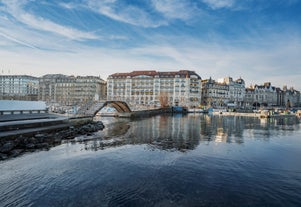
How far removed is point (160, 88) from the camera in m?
146

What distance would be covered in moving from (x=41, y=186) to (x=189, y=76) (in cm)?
13847

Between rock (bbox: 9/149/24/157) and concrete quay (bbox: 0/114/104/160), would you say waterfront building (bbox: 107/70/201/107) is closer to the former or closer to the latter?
concrete quay (bbox: 0/114/104/160)

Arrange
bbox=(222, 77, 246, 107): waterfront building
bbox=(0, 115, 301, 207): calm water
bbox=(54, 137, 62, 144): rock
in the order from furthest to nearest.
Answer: bbox=(222, 77, 246, 107): waterfront building → bbox=(54, 137, 62, 144): rock → bbox=(0, 115, 301, 207): calm water

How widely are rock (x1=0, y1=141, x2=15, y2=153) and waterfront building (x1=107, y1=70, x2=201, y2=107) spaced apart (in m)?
122

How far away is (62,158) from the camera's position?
18406mm

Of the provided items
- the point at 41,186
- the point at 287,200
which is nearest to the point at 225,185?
the point at 287,200

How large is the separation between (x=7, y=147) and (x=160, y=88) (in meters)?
129

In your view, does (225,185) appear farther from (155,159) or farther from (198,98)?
(198,98)

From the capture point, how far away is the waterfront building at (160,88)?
143375 millimetres

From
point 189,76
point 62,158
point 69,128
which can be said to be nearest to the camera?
point 62,158

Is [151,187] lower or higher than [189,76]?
lower

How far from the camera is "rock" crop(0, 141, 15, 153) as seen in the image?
18.7 metres

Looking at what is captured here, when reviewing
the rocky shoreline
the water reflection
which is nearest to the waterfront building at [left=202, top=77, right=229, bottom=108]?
the water reflection

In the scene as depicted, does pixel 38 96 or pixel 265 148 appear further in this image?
pixel 38 96
